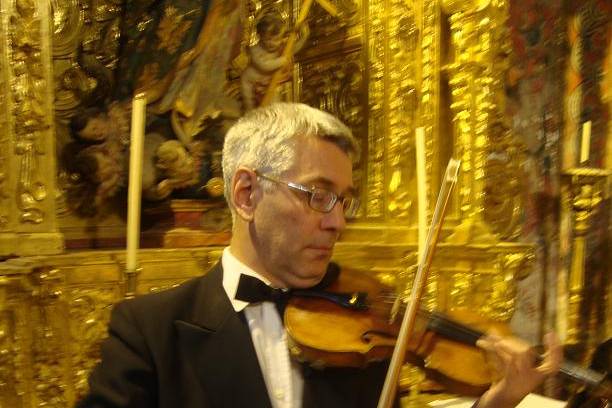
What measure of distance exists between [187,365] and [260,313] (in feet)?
0.63

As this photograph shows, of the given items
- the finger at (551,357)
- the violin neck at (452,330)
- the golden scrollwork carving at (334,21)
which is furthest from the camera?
the golden scrollwork carving at (334,21)

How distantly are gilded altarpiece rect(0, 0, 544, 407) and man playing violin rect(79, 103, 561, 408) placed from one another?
0.50 metres

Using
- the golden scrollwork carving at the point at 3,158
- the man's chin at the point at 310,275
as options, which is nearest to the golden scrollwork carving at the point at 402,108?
the man's chin at the point at 310,275

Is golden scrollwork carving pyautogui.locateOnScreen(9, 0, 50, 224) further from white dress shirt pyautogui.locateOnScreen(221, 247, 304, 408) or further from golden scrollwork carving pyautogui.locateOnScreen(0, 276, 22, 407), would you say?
white dress shirt pyautogui.locateOnScreen(221, 247, 304, 408)

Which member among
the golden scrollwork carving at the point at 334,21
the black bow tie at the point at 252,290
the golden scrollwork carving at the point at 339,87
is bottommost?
the black bow tie at the point at 252,290

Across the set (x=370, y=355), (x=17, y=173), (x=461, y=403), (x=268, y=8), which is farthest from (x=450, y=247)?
(x=17, y=173)

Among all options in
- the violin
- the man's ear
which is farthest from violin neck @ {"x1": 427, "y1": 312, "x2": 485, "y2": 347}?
the man's ear

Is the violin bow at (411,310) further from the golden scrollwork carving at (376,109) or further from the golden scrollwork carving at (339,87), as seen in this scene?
the golden scrollwork carving at (339,87)

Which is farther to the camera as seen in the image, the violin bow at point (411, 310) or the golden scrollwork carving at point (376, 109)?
the golden scrollwork carving at point (376, 109)

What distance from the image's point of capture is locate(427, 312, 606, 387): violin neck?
1.17 metres

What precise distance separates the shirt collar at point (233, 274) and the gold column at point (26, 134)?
1.80 feet

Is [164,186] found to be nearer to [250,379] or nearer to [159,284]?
[159,284]

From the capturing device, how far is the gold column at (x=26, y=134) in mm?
1504

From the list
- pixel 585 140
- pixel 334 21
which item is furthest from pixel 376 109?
pixel 585 140
